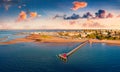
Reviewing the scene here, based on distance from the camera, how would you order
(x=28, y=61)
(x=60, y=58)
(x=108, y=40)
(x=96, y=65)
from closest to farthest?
(x=96, y=65)
(x=28, y=61)
(x=60, y=58)
(x=108, y=40)

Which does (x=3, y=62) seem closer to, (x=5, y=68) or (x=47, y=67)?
(x=5, y=68)

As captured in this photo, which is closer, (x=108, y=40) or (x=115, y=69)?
(x=115, y=69)

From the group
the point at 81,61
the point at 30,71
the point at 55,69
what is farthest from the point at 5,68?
the point at 81,61

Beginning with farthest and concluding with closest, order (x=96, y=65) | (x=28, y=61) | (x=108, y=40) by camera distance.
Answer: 1. (x=108, y=40)
2. (x=28, y=61)
3. (x=96, y=65)

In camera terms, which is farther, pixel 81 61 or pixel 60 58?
pixel 60 58

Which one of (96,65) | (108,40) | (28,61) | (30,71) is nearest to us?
(30,71)

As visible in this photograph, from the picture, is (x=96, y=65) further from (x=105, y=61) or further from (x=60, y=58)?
(x=60, y=58)

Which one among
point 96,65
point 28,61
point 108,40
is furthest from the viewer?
point 108,40

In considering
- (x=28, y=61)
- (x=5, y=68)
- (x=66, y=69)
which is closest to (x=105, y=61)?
(x=66, y=69)
